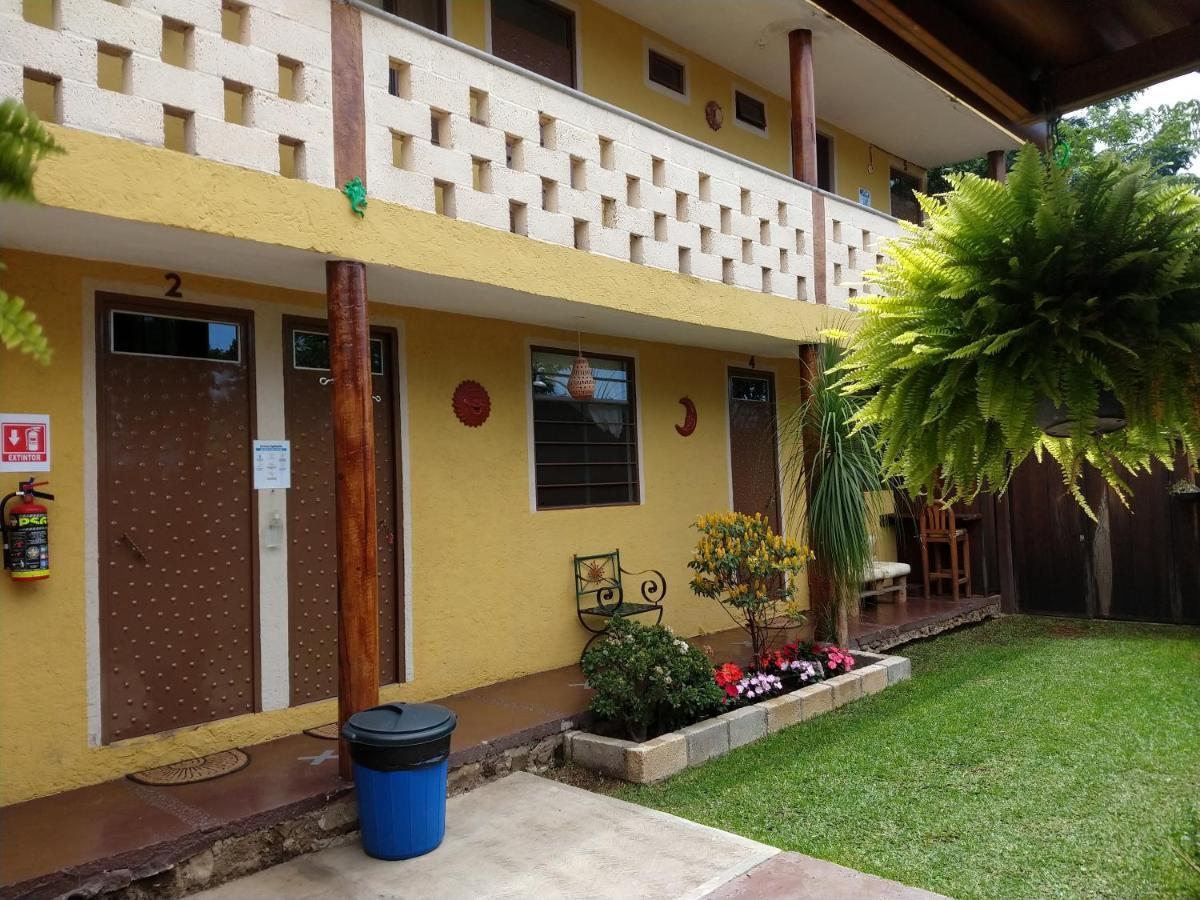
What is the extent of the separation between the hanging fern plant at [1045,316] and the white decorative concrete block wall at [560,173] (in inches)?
139

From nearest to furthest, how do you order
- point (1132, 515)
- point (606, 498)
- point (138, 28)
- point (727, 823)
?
point (138, 28) < point (727, 823) < point (606, 498) < point (1132, 515)

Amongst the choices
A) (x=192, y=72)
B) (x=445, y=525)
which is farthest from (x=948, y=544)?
(x=192, y=72)

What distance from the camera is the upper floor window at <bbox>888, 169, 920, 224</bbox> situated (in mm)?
12062

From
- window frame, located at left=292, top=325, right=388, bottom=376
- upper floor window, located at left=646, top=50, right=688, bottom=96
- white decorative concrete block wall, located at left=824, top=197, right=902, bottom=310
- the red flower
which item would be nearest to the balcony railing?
white decorative concrete block wall, located at left=824, top=197, right=902, bottom=310

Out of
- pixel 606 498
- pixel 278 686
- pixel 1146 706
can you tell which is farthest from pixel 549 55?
pixel 1146 706

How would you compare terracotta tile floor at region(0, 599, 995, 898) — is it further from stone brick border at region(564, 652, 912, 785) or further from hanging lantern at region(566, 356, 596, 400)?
hanging lantern at region(566, 356, 596, 400)

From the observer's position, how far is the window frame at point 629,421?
702 cm

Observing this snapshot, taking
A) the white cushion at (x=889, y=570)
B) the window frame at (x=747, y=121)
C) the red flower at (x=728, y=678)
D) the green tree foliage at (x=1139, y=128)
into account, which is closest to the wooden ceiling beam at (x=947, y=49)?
the red flower at (x=728, y=678)

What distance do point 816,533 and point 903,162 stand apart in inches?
283

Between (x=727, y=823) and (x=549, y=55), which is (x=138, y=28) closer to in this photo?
(x=549, y=55)

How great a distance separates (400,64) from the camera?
4773mm

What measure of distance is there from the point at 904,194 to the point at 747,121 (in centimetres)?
409

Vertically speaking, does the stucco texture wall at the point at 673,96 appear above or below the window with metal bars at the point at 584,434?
above

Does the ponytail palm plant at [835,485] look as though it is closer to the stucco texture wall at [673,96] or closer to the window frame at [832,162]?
the stucco texture wall at [673,96]
